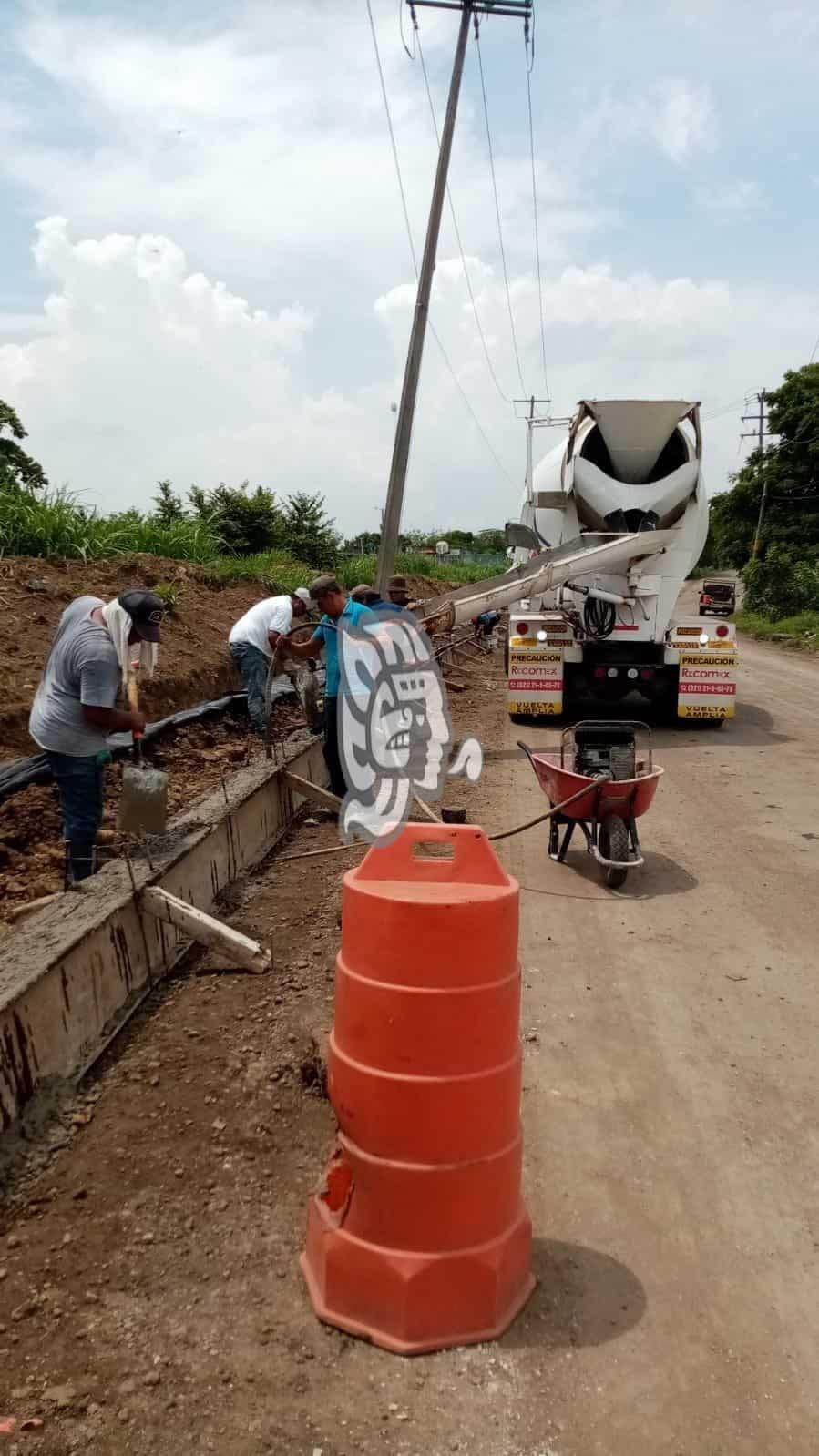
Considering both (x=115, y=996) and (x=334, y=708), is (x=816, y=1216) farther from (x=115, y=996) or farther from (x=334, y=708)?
(x=334, y=708)

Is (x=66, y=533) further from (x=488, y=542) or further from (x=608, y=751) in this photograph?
(x=488, y=542)

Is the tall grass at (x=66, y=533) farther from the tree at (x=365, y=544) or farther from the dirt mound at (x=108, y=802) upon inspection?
the tree at (x=365, y=544)

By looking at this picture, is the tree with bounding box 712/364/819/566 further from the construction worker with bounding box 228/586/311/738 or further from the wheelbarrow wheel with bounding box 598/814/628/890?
the wheelbarrow wheel with bounding box 598/814/628/890

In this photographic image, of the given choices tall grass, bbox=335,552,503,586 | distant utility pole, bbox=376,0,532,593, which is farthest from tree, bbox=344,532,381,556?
distant utility pole, bbox=376,0,532,593

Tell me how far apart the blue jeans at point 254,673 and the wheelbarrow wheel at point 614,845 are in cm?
351

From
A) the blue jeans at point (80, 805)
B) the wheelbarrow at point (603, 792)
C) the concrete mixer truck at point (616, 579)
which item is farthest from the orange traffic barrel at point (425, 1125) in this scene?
the concrete mixer truck at point (616, 579)

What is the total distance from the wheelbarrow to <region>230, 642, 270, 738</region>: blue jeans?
2769 mm

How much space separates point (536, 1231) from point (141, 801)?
9.11 feet

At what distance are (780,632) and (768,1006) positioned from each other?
24.8 m

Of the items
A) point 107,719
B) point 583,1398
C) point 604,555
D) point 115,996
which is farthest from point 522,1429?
point 604,555

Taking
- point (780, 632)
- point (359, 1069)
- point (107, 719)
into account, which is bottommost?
point (780, 632)

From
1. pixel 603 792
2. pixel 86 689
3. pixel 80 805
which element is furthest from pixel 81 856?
pixel 603 792

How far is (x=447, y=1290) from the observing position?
7.66 feet

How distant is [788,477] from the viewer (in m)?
38.9
